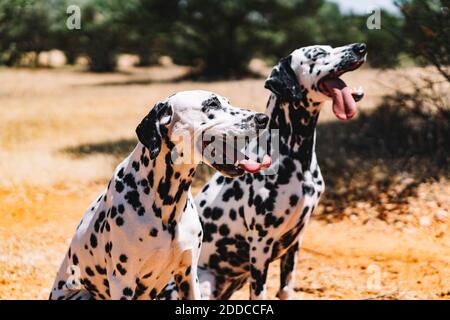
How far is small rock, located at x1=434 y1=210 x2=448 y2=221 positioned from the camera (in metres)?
7.72

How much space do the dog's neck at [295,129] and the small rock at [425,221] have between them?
386 cm

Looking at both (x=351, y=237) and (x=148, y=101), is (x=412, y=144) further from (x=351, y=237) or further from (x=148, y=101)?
(x=148, y=101)

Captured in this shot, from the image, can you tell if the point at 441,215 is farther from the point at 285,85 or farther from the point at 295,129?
the point at 285,85

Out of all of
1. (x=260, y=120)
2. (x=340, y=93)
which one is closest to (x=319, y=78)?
(x=340, y=93)

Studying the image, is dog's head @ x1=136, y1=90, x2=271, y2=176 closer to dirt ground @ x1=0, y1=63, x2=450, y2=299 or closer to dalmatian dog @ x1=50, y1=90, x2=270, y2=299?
dalmatian dog @ x1=50, y1=90, x2=270, y2=299

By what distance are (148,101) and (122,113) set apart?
2609mm

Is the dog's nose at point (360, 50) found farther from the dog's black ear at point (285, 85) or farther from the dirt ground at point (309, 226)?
the dirt ground at point (309, 226)

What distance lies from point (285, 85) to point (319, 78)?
245 millimetres

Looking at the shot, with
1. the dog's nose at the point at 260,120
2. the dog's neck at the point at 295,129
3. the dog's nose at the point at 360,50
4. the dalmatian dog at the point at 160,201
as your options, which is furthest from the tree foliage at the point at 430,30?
the dalmatian dog at the point at 160,201

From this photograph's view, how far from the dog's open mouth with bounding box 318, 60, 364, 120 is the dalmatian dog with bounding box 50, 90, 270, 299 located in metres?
0.86

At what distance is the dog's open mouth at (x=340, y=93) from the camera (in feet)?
13.6

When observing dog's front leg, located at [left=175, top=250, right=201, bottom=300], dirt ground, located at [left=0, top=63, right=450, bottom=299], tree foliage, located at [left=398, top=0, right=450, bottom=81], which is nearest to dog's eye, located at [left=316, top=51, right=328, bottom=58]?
dog's front leg, located at [left=175, top=250, right=201, bottom=300]

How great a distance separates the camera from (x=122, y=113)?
17641mm

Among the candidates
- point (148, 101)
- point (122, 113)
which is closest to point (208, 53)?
point (148, 101)
